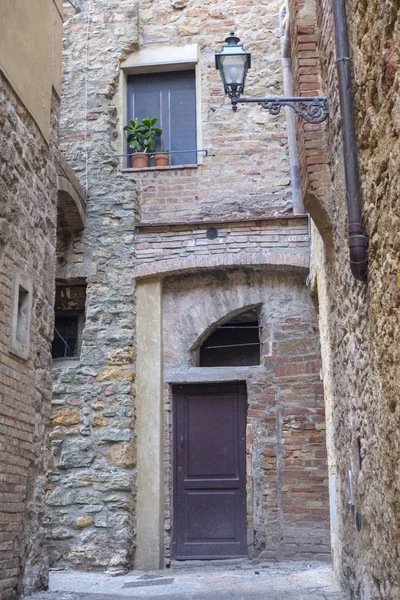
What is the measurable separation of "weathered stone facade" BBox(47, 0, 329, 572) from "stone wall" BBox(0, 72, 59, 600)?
234 cm

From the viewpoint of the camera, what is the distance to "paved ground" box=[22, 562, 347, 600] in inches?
224

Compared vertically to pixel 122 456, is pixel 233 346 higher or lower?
higher

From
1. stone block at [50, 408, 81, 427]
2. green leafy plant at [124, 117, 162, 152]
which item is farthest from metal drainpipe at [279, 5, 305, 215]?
stone block at [50, 408, 81, 427]

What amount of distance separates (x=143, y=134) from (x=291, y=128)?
179 centimetres

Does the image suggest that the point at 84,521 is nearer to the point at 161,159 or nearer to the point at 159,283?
the point at 159,283

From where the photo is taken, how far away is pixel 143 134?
30.7ft

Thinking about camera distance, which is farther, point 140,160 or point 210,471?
point 140,160

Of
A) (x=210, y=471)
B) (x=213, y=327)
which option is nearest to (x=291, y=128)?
(x=213, y=327)

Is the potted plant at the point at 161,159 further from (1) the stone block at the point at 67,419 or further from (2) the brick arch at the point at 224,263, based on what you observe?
(1) the stone block at the point at 67,419

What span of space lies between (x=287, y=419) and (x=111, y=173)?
11.6 feet

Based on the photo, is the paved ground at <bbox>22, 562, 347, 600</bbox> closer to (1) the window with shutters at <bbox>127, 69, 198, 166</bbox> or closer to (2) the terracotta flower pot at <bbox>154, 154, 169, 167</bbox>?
(2) the terracotta flower pot at <bbox>154, 154, 169, 167</bbox>

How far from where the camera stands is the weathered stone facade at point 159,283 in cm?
815

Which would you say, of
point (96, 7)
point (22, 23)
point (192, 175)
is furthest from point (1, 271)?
point (96, 7)

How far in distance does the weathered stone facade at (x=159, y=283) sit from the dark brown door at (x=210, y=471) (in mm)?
235
